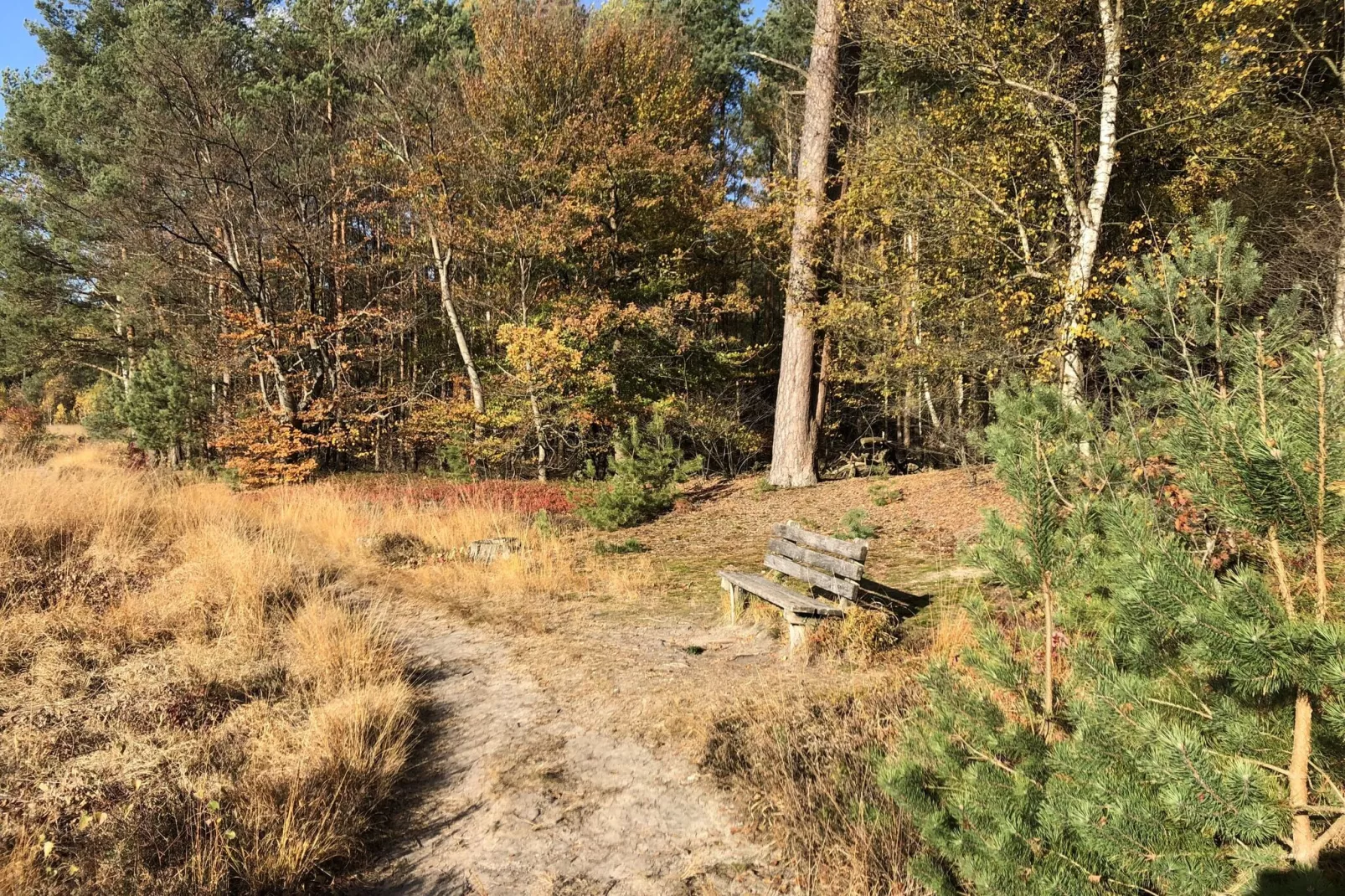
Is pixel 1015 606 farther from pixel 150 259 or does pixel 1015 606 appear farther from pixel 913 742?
pixel 150 259

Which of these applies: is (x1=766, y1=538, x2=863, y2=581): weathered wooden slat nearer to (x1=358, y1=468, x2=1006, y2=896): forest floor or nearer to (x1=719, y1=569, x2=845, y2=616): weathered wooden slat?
(x1=719, y1=569, x2=845, y2=616): weathered wooden slat

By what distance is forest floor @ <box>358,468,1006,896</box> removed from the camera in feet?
9.43

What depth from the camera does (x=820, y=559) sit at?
5.25 m

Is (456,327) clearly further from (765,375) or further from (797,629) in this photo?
(797,629)

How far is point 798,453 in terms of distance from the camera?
40.2 feet

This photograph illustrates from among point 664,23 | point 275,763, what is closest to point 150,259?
point 664,23

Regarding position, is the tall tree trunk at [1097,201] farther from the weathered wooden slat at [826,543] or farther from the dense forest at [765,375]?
the weathered wooden slat at [826,543]

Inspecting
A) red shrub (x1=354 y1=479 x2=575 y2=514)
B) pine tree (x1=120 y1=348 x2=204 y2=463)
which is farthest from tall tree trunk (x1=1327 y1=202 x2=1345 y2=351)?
pine tree (x1=120 y1=348 x2=204 y2=463)

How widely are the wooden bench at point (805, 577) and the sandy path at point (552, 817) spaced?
150cm

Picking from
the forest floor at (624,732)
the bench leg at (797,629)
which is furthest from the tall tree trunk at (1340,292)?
the bench leg at (797,629)

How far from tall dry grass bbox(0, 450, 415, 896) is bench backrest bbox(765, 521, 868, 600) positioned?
284 centimetres

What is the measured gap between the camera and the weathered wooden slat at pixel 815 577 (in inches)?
187

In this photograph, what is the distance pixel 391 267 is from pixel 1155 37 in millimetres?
17927

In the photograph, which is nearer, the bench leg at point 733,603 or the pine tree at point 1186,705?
the pine tree at point 1186,705
